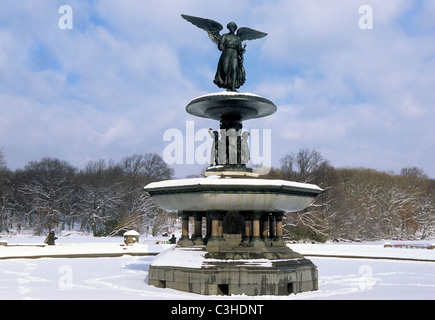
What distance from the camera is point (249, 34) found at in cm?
1277

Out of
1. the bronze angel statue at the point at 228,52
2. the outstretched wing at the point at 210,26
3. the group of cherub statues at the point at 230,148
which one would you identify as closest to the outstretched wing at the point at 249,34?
the bronze angel statue at the point at 228,52

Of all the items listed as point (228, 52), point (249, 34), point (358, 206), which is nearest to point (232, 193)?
point (228, 52)

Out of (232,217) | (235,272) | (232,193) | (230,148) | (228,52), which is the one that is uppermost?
(228,52)

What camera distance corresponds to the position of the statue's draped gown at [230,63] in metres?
12.2

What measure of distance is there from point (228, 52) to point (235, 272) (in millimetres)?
6298

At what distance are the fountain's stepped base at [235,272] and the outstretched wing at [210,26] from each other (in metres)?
6.12

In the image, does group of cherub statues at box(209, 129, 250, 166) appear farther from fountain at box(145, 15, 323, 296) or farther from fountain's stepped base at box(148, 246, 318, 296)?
fountain's stepped base at box(148, 246, 318, 296)

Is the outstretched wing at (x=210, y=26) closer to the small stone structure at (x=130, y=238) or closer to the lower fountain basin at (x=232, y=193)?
the lower fountain basin at (x=232, y=193)

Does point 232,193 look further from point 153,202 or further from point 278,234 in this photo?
point 153,202

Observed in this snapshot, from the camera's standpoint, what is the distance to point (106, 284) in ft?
33.7

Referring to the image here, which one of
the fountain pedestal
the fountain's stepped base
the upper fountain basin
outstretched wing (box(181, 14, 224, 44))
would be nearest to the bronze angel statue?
outstretched wing (box(181, 14, 224, 44))

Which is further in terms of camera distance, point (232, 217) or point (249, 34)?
point (249, 34)
